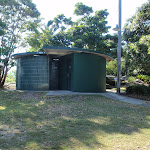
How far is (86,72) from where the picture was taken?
11.5 meters

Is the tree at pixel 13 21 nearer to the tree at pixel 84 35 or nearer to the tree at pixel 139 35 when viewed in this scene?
the tree at pixel 84 35

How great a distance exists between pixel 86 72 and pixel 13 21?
10140 mm

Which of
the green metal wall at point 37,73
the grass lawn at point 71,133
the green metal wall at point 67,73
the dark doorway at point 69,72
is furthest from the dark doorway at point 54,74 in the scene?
the grass lawn at point 71,133

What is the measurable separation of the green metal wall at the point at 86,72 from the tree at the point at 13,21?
24.9ft

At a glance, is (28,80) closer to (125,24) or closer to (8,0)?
(8,0)

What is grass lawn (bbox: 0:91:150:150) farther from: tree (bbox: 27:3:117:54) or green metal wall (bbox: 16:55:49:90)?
tree (bbox: 27:3:117:54)

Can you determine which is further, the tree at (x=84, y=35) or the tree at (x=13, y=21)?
A: the tree at (x=84, y=35)

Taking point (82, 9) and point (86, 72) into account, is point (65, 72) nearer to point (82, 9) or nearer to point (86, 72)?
point (86, 72)

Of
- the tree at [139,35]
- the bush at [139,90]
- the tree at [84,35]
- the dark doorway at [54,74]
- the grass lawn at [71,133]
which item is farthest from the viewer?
the tree at [84,35]

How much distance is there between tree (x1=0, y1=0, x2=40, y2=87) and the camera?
14959 mm

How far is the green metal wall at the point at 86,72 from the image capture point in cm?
1131

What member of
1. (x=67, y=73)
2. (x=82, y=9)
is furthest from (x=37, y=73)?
(x=82, y=9)

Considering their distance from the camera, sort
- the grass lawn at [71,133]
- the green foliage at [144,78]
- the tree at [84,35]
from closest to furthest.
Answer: the grass lawn at [71,133] < the tree at [84,35] < the green foliage at [144,78]

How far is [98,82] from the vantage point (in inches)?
488
